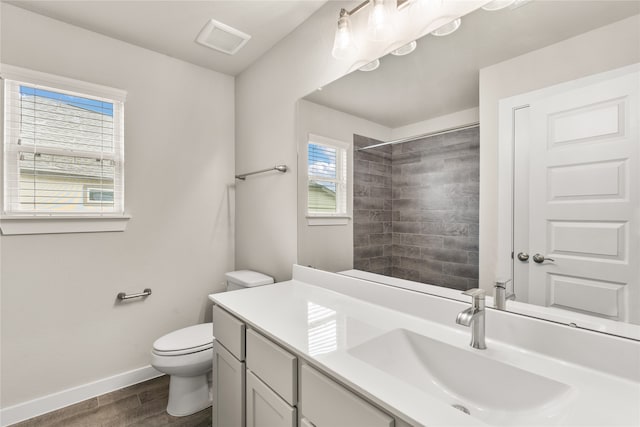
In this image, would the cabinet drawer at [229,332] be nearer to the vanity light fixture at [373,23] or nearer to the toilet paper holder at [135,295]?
the toilet paper holder at [135,295]

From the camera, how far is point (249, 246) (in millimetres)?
2438

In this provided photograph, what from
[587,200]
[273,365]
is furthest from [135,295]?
[587,200]

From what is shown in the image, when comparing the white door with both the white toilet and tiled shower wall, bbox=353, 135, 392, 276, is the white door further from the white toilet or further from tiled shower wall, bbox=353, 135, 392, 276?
the white toilet

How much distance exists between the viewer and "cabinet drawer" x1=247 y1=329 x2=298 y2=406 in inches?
37.4

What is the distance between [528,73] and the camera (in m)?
0.92

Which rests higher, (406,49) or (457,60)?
(406,49)

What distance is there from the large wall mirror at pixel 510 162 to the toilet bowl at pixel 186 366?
3.46 feet

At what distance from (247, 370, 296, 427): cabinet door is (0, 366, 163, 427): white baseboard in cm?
142

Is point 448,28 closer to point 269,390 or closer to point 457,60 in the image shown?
point 457,60

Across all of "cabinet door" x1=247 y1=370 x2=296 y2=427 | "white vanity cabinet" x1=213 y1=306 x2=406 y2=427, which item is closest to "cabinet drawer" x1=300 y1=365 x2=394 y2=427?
"white vanity cabinet" x1=213 y1=306 x2=406 y2=427

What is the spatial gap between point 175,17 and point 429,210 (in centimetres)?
194

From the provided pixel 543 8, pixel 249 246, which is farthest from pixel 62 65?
pixel 543 8

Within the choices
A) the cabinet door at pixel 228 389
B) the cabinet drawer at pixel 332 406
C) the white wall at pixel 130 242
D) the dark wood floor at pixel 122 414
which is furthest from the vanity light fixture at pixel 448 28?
the dark wood floor at pixel 122 414

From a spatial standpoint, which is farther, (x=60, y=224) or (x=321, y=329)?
(x=60, y=224)
